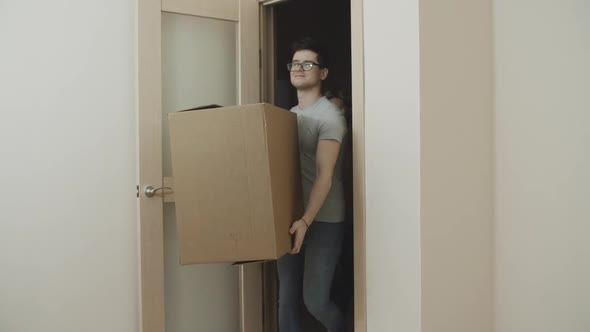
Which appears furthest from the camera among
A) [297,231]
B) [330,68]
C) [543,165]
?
[330,68]

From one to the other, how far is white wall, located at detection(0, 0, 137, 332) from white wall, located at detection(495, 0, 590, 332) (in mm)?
1722

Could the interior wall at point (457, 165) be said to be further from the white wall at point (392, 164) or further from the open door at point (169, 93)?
the open door at point (169, 93)

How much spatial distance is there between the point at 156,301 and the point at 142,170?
60 cm

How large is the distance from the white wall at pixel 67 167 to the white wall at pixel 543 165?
5.65 ft

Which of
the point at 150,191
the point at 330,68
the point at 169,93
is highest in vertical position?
the point at 330,68

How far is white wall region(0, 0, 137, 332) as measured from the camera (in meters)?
1.92

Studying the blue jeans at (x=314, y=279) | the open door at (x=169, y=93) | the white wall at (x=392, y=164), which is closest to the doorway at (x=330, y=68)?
the open door at (x=169, y=93)

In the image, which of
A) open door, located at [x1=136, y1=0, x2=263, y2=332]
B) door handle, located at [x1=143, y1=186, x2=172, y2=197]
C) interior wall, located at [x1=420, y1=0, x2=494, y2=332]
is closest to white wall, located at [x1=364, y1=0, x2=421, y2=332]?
interior wall, located at [x1=420, y1=0, x2=494, y2=332]

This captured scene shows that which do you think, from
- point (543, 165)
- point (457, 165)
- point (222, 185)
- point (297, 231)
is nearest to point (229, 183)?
point (222, 185)

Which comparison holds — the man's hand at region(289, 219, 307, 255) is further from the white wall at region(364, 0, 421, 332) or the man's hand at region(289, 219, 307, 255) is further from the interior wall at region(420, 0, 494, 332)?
the interior wall at region(420, 0, 494, 332)

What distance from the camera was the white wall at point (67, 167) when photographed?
192 centimetres

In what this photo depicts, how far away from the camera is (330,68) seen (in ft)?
10.7

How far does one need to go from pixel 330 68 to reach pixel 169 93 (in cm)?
142

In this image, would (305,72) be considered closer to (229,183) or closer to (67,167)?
(229,183)
